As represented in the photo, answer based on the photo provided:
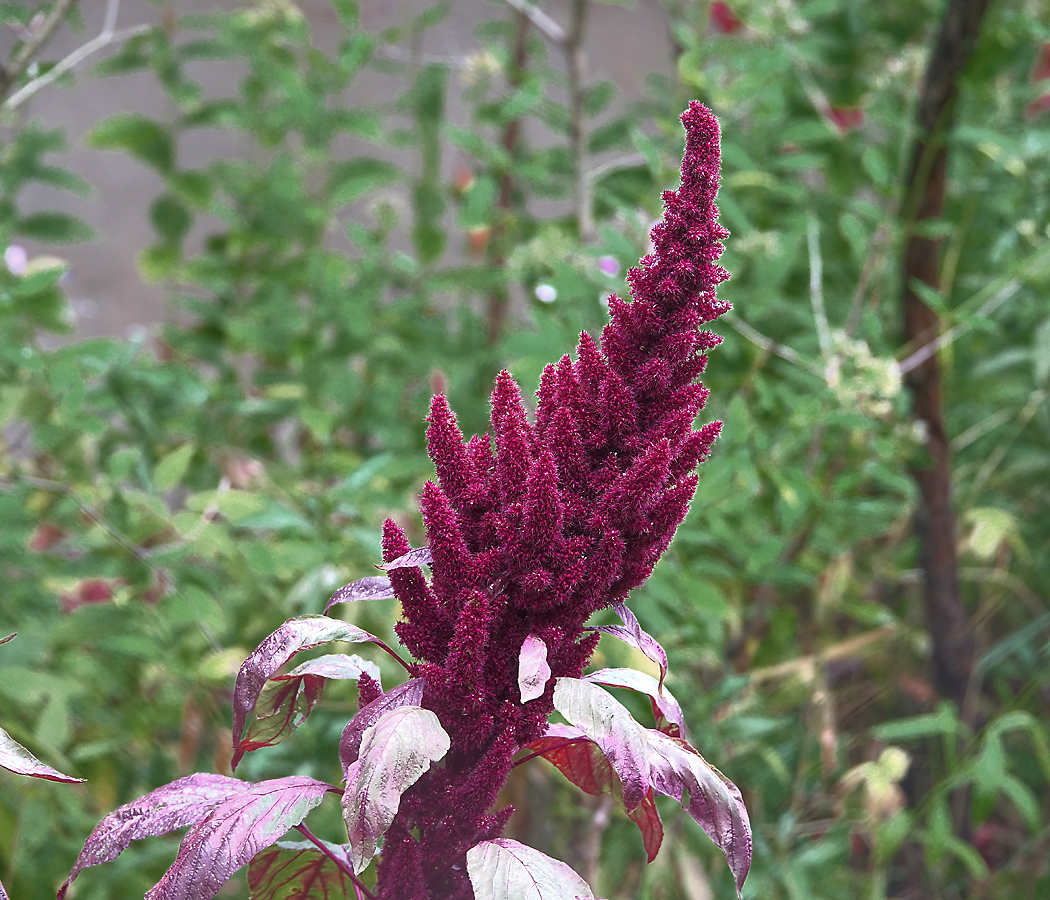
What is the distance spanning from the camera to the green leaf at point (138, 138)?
145 cm

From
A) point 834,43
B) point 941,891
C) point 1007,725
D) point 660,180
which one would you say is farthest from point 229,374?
point 941,891

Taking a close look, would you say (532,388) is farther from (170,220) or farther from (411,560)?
(170,220)

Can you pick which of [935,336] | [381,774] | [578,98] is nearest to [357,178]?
[578,98]

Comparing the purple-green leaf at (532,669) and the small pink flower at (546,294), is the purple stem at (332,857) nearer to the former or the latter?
the purple-green leaf at (532,669)

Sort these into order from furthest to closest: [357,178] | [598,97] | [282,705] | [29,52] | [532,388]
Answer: [598,97], [357,178], [532,388], [29,52], [282,705]

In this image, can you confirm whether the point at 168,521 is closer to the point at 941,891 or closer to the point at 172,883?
the point at 172,883

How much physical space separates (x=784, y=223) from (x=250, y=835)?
1212 mm

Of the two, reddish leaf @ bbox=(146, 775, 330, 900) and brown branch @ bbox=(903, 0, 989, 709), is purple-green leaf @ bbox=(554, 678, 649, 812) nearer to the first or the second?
reddish leaf @ bbox=(146, 775, 330, 900)

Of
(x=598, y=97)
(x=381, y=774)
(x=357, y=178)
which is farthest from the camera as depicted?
(x=598, y=97)

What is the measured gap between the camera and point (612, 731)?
39 centimetres

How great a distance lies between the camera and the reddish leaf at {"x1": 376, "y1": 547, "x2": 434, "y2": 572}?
0.41m

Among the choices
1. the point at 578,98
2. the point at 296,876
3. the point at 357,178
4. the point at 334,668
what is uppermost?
the point at 578,98

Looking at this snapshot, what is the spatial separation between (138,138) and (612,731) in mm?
1360

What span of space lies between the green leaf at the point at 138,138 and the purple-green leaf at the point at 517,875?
1328mm
